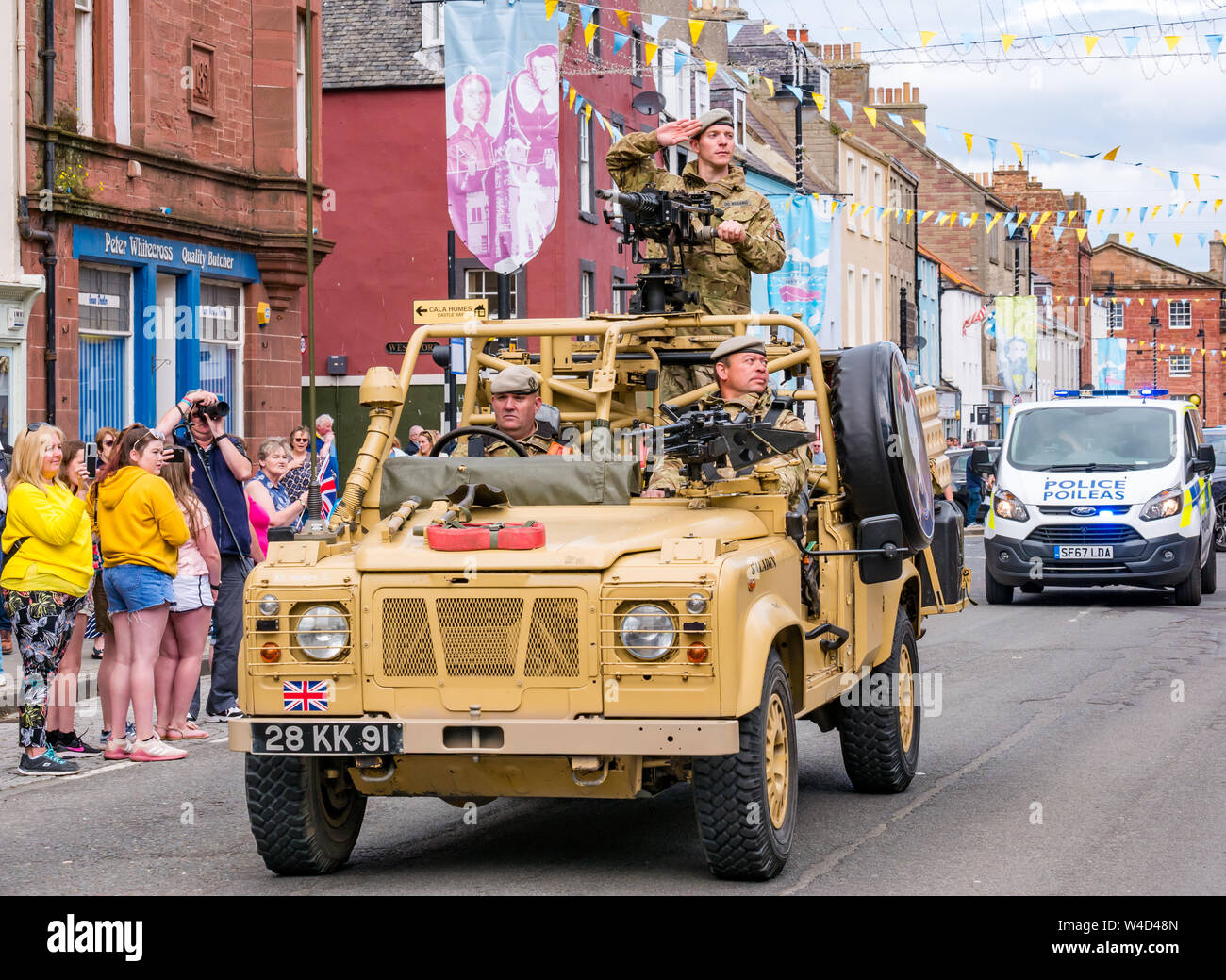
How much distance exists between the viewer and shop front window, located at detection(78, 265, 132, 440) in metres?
22.7

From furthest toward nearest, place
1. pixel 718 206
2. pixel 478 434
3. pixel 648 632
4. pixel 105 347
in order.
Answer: pixel 105 347, pixel 718 206, pixel 478 434, pixel 648 632

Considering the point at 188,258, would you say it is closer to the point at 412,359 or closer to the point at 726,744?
the point at 412,359

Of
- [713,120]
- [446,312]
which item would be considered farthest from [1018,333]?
[446,312]

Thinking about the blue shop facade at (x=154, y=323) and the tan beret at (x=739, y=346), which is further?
the blue shop facade at (x=154, y=323)

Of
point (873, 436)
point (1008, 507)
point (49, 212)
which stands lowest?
point (1008, 507)

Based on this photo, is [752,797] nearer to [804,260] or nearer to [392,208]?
[804,260]

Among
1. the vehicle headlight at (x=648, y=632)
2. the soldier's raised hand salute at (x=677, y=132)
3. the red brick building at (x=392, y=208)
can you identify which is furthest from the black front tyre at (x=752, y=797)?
the red brick building at (x=392, y=208)

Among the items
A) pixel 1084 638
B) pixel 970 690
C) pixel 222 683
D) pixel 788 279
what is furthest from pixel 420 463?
pixel 788 279

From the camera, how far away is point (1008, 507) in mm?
20719

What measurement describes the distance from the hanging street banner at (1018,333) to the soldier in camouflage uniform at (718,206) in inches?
1942

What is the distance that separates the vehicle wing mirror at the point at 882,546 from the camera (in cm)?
771

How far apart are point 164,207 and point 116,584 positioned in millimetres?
14184

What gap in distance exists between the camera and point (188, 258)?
24.8 m

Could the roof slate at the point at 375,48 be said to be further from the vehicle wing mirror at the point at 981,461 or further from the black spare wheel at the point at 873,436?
the black spare wheel at the point at 873,436
